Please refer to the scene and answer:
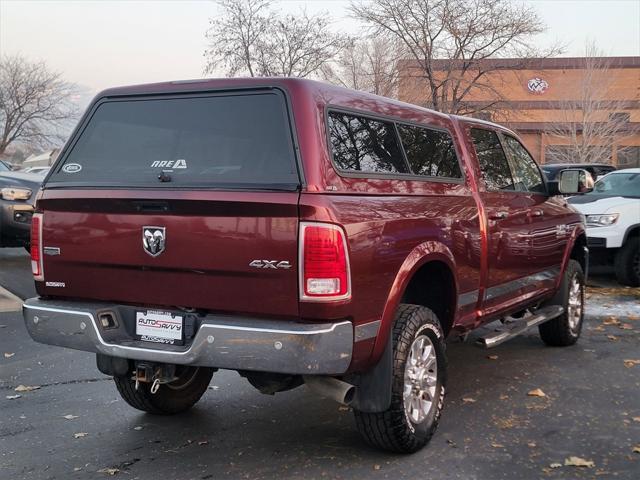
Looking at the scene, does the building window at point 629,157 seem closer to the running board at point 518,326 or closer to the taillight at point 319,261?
the running board at point 518,326

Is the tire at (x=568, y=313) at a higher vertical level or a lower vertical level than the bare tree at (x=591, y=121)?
lower

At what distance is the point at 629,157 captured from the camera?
4456 cm

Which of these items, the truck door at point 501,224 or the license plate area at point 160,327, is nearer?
the license plate area at point 160,327

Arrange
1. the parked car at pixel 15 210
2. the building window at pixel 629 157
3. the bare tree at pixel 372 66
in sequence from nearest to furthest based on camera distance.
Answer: the parked car at pixel 15 210 < the bare tree at pixel 372 66 < the building window at pixel 629 157

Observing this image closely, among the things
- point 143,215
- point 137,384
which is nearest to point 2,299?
point 137,384

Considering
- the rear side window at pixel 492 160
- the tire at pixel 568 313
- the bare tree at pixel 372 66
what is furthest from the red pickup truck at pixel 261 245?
the bare tree at pixel 372 66

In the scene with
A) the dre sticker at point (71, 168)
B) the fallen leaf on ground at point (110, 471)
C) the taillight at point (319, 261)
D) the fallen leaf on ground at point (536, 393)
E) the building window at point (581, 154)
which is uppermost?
the building window at point (581, 154)

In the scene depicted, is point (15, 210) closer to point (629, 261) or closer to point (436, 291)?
point (436, 291)

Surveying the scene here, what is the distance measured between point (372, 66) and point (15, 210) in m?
25.7

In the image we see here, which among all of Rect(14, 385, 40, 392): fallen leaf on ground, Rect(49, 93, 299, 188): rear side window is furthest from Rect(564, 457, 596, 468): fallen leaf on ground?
Rect(14, 385, 40, 392): fallen leaf on ground

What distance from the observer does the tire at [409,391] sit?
3691 mm

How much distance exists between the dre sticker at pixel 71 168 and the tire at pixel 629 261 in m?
→ 7.80

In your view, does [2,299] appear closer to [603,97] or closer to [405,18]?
[405,18]

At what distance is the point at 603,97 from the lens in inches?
1513
